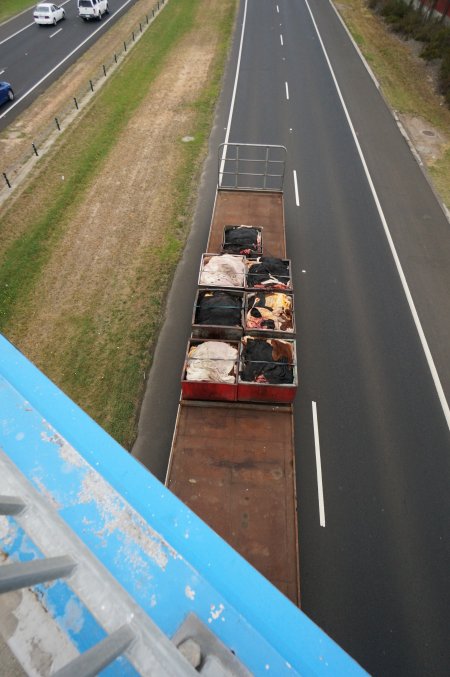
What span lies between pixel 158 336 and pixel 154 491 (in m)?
10.4

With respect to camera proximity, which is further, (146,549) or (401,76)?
(401,76)

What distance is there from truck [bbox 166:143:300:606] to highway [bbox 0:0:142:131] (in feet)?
81.3

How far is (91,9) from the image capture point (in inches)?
1448

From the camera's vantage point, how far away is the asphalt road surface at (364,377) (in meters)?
8.66

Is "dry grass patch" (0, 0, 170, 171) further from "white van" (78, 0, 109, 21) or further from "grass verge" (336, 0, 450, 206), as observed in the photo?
"grass verge" (336, 0, 450, 206)

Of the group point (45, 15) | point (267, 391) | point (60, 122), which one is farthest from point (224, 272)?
point (45, 15)

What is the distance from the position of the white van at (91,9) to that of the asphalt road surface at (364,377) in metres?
25.3

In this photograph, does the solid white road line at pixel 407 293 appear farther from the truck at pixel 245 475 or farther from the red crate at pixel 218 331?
the red crate at pixel 218 331

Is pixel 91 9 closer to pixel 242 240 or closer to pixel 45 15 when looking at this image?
pixel 45 15

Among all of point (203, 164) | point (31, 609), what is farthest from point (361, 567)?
point (203, 164)

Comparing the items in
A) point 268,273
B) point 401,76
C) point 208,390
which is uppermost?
point 401,76

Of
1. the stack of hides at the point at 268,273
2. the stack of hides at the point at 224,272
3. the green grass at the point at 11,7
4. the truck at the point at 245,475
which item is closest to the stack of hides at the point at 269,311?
the stack of hides at the point at 268,273

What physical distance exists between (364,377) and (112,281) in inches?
394

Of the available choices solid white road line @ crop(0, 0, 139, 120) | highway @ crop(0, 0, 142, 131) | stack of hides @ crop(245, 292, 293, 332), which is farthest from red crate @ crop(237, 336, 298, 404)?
solid white road line @ crop(0, 0, 139, 120)
